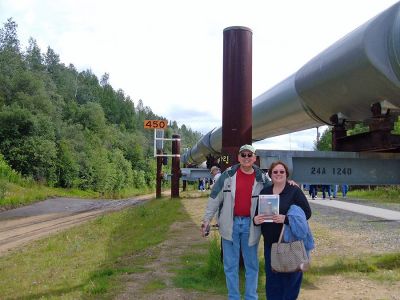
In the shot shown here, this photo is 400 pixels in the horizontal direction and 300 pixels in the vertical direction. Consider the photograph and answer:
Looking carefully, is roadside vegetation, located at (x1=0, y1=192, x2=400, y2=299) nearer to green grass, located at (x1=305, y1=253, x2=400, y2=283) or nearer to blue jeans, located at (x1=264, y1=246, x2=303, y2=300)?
green grass, located at (x1=305, y1=253, x2=400, y2=283)

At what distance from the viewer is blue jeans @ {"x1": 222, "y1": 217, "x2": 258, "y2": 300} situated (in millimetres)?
4324

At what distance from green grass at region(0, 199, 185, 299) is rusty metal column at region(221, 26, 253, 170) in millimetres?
2180

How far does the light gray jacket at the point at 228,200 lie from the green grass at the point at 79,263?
1.70m

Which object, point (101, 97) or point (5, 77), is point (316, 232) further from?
point (101, 97)

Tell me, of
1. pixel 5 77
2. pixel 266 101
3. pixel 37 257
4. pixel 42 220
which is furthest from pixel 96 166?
pixel 266 101

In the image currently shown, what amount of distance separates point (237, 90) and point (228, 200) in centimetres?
202

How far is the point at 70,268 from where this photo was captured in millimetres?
7602

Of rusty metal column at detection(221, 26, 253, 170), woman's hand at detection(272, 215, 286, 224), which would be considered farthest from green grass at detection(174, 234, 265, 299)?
woman's hand at detection(272, 215, 286, 224)

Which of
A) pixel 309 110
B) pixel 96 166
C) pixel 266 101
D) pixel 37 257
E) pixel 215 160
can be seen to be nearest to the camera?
pixel 309 110

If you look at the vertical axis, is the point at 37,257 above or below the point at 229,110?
below

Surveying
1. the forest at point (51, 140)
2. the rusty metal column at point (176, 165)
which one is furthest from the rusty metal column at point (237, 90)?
the forest at point (51, 140)

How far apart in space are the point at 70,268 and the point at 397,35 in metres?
5.89

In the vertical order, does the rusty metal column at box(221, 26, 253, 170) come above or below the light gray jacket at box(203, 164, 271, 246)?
above

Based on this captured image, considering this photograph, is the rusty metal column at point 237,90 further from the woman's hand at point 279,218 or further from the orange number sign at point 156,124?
the orange number sign at point 156,124
